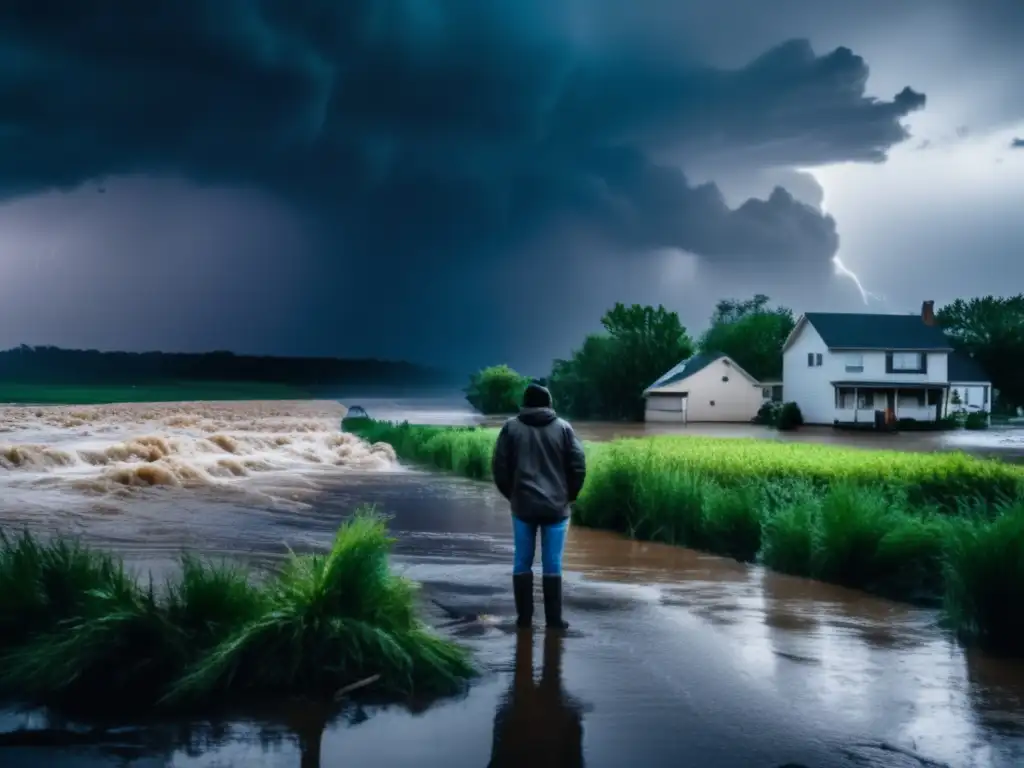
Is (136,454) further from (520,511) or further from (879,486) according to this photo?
(520,511)

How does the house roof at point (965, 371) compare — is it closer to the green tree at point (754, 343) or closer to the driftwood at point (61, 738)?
the green tree at point (754, 343)

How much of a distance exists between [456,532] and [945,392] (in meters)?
52.3

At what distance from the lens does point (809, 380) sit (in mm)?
61500

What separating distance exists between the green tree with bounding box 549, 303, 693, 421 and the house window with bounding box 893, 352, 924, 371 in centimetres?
1237

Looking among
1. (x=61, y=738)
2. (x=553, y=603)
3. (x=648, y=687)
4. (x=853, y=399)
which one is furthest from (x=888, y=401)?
(x=61, y=738)

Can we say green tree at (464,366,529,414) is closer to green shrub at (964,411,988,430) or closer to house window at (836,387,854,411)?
house window at (836,387,854,411)

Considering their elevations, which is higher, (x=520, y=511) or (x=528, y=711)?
(x=520, y=511)

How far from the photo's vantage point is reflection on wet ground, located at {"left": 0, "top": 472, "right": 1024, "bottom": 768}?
5449 mm

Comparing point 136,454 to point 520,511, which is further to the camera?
point 136,454

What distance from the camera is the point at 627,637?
8.45 m

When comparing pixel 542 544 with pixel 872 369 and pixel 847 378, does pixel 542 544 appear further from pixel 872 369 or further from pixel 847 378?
pixel 872 369

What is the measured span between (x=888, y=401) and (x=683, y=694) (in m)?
56.7

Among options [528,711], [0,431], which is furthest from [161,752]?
[0,431]

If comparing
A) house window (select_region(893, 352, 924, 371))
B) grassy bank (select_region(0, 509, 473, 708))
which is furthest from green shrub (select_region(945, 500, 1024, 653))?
house window (select_region(893, 352, 924, 371))
